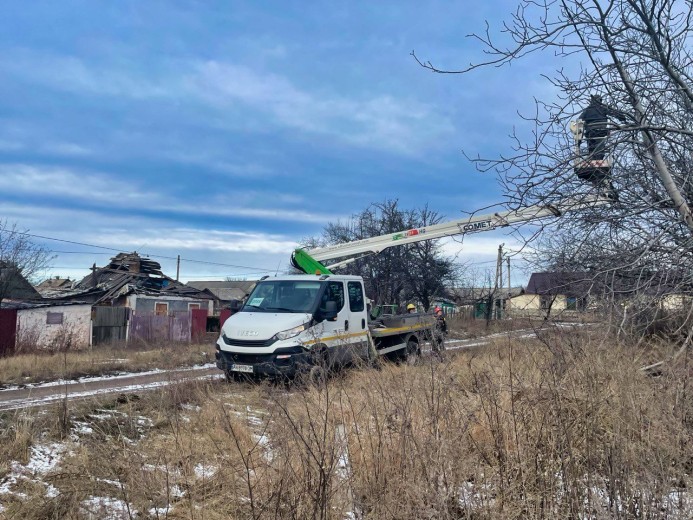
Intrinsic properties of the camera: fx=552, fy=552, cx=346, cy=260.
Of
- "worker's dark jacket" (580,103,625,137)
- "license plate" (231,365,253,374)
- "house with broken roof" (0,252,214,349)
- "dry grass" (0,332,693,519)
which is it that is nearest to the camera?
"dry grass" (0,332,693,519)

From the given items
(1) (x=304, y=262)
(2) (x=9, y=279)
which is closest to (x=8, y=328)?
(2) (x=9, y=279)

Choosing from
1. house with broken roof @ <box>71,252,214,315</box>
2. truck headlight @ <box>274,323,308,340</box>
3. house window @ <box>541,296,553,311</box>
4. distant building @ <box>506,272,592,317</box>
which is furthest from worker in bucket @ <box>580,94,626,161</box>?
house with broken roof @ <box>71,252,214,315</box>

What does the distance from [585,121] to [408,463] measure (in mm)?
3371

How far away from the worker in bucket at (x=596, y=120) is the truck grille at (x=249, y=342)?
621 centimetres

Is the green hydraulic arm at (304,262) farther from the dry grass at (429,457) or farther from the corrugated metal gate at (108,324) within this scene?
the corrugated metal gate at (108,324)

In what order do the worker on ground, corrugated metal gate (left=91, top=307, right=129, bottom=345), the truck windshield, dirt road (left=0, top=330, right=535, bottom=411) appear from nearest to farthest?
the worker on ground → dirt road (left=0, top=330, right=535, bottom=411) → the truck windshield → corrugated metal gate (left=91, top=307, right=129, bottom=345)

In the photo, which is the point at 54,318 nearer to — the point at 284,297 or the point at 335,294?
the point at 284,297

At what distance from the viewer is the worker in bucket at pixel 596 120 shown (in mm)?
4758

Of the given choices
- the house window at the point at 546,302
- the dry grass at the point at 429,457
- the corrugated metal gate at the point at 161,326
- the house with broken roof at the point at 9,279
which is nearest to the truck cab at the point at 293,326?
the house window at the point at 546,302

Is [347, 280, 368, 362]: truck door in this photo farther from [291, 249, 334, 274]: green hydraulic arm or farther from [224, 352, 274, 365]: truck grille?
[224, 352, 274, 365]: truck grille

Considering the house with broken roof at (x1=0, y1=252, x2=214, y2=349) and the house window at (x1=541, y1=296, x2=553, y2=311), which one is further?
the house with broken roof at (x1=0, y1=252, x2=214, y2=349)

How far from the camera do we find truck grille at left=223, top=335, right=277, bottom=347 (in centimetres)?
949

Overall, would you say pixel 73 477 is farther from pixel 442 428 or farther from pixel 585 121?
pixel 585 121

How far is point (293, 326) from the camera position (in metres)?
9.66
